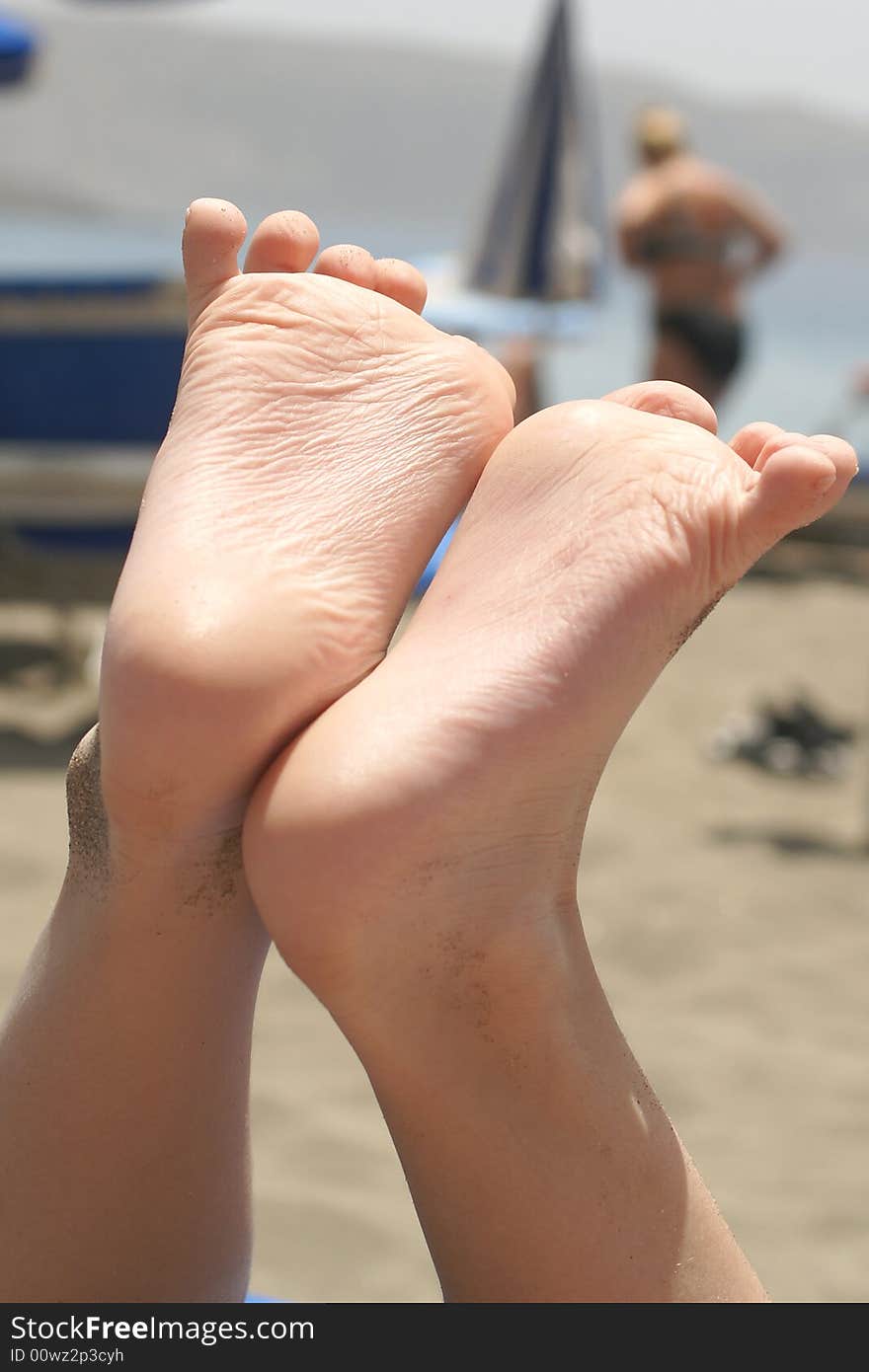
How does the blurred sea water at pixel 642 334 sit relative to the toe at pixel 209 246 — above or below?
above

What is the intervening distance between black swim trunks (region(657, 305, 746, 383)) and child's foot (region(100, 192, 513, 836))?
3.33 meters

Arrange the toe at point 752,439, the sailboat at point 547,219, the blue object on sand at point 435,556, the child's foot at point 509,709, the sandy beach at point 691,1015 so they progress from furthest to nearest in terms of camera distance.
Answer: the sailboat at point 547,219, the sandy beach at point 691,1015, the blue object on sand at point 435,556, the toe at point 752,439, the child's foot at point 509,709

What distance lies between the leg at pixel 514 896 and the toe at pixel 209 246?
1.29 ft

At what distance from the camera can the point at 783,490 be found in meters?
1.02

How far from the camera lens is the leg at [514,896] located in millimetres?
929

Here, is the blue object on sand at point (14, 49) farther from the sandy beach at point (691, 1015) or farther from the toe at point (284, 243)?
the toe at point (284, 243)

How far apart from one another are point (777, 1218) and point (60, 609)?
2593 mm

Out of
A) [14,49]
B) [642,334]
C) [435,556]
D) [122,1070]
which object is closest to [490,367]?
[122,1070]

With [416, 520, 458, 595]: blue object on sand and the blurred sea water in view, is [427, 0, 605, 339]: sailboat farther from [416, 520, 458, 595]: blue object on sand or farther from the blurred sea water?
[416, 520, 458, 595]: blue object on sand

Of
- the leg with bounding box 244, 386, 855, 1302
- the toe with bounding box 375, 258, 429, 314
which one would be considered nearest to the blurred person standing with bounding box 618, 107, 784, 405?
the toe with bounding box 375, 258, 429, 314

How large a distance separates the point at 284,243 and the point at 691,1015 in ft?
4.99

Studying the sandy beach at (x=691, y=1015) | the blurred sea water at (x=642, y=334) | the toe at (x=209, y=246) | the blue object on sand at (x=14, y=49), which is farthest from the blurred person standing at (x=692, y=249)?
the toe at (x=209, y=246)

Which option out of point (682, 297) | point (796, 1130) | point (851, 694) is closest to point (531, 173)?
point (682, 297)

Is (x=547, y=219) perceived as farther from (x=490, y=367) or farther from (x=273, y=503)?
(x=273, y=503)
